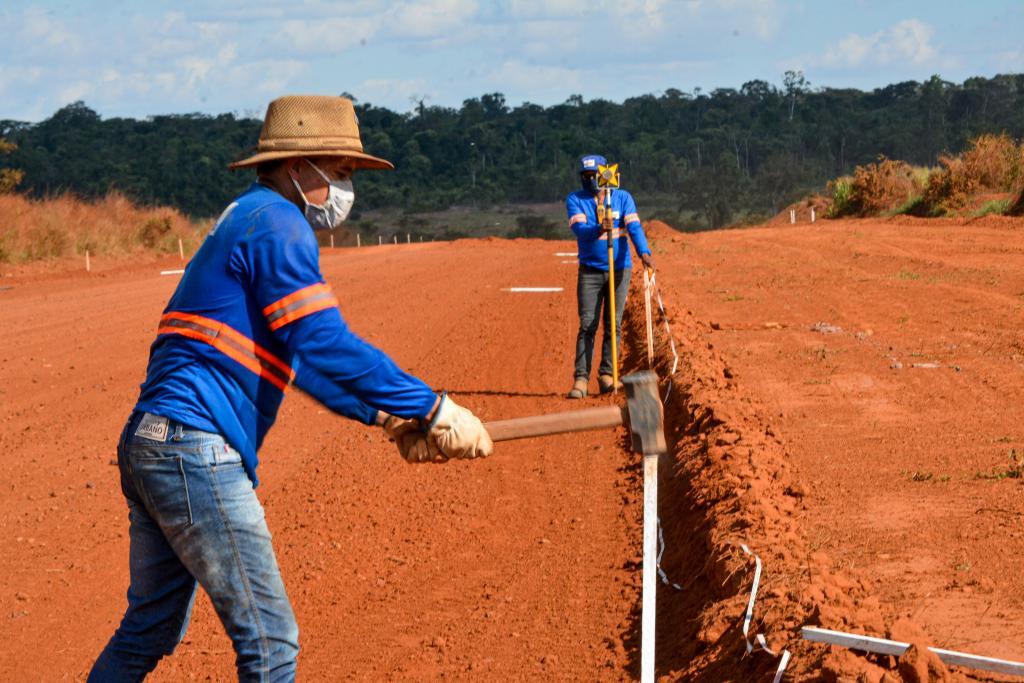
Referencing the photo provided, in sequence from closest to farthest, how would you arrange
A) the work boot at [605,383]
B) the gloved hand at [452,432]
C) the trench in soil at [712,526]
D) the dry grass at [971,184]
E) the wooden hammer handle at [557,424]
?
the gloved hand at [452,432]
the wooden hammer handle at [557,424]
the trench in soil at [712,526]
the work boot at [605,383]
the dry grass at [971,184]

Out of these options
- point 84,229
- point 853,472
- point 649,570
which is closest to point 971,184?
point 84,229

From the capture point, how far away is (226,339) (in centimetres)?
379

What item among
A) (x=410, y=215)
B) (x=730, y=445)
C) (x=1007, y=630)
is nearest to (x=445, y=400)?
(x=1007, y=630)

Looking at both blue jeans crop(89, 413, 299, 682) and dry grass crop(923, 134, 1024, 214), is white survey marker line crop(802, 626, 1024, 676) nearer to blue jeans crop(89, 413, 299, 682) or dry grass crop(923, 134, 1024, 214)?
blue jeans crop(89, 413, 299, 682)

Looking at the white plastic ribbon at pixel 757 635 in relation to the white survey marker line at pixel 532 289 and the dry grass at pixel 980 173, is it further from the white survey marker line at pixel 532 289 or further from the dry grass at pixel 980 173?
the dry grass at pixel 980 173

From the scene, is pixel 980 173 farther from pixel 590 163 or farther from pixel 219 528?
pixel 219 528

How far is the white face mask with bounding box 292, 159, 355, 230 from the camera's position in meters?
4.18

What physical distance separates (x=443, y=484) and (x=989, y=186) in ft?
86.9

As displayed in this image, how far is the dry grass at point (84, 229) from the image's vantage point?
3084 centimetres

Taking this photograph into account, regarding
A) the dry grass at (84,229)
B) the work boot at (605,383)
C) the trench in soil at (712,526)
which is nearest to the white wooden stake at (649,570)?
the trench in soil at (712,526)

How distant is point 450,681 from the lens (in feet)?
18.3

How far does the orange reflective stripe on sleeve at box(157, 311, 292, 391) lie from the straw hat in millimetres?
583

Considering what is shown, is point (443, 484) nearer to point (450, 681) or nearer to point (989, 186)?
point (450, 681)

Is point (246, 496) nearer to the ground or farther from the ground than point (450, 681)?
farther from the ground
